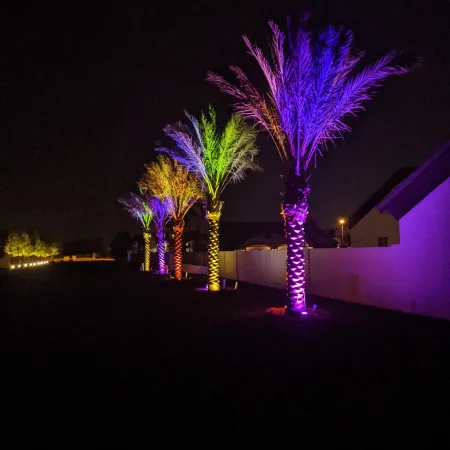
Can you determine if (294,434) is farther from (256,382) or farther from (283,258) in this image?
(283,258)

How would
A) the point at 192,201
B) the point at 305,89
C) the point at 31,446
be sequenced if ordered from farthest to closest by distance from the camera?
the point at 192,201
the point at 305,89
the point at 31,446

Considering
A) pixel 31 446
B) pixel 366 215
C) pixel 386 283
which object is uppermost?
pixel 366 215

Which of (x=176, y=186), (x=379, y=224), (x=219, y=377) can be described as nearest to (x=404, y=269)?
(x=219, y=377)

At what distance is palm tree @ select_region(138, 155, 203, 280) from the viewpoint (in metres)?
30.9

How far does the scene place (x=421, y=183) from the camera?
16375 mm

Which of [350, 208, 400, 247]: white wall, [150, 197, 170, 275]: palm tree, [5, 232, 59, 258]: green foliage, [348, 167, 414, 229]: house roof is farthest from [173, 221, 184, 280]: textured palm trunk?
[5, 232, 59, 258]: green foliage

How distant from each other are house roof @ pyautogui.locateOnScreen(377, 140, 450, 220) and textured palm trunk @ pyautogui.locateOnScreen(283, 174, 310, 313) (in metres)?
3.43

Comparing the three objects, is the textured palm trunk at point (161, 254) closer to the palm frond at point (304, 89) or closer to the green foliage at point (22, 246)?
the palm frond at point (304, 89)

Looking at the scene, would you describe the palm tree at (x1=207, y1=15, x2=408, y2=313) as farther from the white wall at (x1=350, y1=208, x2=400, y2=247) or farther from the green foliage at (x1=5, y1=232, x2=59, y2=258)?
the green foliage at (x1=5, y1=232, x2=59, y2=258)

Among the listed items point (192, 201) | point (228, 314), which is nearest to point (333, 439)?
point (228, 314)

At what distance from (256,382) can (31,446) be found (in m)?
3.36

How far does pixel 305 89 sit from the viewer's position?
48.0 feet

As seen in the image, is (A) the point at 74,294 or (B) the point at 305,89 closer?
(B) the point at 305,89

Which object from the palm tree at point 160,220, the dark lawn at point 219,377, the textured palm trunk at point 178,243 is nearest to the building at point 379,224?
the textured palm trunk at point 178,243
